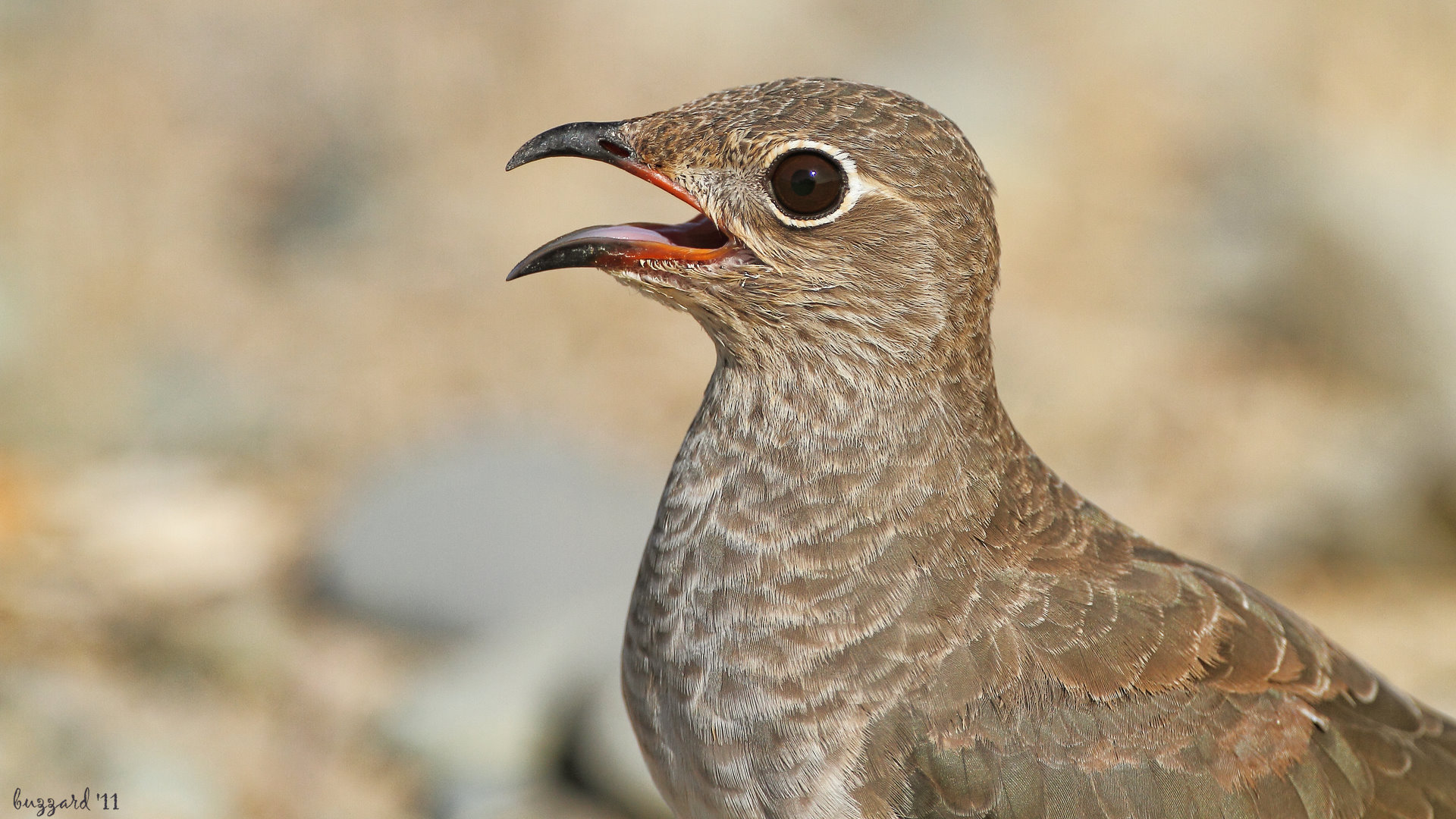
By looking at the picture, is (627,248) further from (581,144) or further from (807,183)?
(807,183)

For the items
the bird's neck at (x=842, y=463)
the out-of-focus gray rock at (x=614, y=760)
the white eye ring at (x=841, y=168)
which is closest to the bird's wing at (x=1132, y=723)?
the bird's neck at (x=842, y=463)

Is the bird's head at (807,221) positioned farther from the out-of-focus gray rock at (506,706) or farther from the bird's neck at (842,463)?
the out-of-focus gray rock at (506,706)

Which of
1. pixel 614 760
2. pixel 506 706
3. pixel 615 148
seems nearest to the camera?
pixel 615 148

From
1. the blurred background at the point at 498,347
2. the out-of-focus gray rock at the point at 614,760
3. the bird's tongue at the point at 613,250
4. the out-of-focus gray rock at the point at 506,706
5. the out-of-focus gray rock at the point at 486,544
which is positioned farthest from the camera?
the out-of-focus gray rock at the point at 486,544

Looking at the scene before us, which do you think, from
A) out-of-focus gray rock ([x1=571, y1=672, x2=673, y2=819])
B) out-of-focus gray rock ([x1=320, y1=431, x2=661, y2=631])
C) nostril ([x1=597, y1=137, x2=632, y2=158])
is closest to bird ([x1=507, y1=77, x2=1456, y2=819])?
nostril ([x1=597, y1=137, x2=632, y2=158])

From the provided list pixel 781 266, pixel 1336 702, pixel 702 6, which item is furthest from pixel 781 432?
pixel 702 6

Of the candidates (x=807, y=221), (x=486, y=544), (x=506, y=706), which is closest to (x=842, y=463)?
(x=807, y=221)
